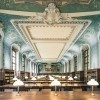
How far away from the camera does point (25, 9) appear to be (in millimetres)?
10914

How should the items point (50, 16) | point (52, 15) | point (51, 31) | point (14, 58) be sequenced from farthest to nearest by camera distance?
point (14, 58), point (51, 31), point (50, 16), point (52, 15)

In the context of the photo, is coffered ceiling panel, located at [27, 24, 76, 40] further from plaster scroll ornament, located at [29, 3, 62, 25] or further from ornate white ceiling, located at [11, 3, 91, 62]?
plaster scroll ornament, located at [29, 3, 62, 25]

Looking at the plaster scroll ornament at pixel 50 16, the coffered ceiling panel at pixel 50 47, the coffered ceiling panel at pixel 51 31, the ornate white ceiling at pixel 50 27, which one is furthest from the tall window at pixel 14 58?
the plaster scroll ornament at pixel 50 16

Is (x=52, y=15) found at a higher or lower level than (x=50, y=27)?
higher

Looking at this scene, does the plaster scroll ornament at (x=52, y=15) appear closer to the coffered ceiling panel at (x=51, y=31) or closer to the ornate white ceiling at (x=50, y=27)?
the ornate white ceiling at (x=50, y=27)

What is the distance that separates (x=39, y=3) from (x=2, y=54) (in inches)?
226

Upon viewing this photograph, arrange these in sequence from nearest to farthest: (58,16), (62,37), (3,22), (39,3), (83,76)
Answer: (39,3)
(58,16)
(3,22)
(62,37)
(83,76)

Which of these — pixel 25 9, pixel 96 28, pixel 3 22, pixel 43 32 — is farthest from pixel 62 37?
pixel 25 9

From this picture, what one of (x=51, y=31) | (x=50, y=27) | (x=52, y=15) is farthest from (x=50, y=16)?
(x=51, y=31)

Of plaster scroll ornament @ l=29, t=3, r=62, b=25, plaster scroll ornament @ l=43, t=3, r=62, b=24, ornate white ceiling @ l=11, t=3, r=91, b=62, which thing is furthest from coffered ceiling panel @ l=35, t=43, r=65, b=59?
plaster scroll ornament @ l=43, t=3, r=62, b=24

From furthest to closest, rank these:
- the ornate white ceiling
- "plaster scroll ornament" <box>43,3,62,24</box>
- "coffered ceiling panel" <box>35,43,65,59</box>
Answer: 1. "coffered ceiling panel" <box>35,43,65,59</box>
2. the ornate white ceiling
3. "plaster scroll ornament" <box>43,3,62,24</box>

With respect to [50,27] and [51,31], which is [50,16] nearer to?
[50,27]

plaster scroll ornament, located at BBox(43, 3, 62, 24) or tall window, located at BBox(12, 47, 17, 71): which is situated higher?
plaster scroll ornament, located at BBox(43, 3, 62, 24)

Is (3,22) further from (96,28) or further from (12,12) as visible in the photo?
(96,28)
